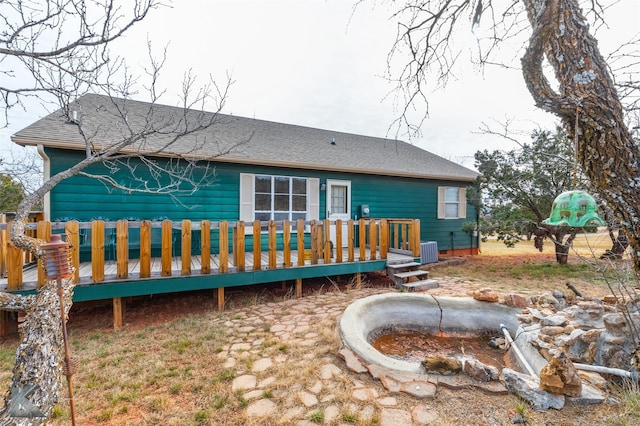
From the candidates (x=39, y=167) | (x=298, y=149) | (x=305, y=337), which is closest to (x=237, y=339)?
(x=305, y=337)

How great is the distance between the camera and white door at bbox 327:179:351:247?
315 inches

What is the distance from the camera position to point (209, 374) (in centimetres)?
273

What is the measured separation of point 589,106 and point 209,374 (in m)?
3.60

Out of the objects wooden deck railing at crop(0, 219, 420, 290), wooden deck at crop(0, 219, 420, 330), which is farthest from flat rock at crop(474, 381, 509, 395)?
wooden deck at crop(0, 219, 420, 330)

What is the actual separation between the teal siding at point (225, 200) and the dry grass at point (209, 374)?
6.94 feet

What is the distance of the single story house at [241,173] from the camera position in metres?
5.54

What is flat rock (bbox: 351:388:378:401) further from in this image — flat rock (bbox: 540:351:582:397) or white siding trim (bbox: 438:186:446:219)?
white siding trim (bbox: 438:186:446:219)

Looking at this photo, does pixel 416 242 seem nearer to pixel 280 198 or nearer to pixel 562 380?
pixel 280 198

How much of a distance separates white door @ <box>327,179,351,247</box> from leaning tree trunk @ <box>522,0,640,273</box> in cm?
617

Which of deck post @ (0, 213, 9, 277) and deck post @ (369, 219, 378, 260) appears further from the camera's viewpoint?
deck post @ (369, 219, 378, 260)

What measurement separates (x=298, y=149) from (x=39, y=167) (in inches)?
388

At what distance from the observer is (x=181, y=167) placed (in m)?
6.52

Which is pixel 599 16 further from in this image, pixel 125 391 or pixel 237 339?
pixel 125 391

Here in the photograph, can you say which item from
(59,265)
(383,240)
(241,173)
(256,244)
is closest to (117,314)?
(256,244)
